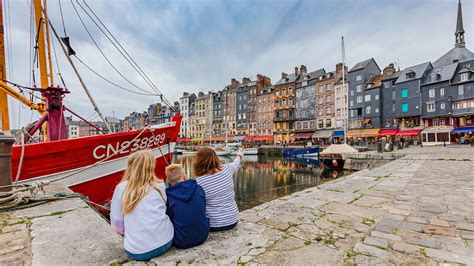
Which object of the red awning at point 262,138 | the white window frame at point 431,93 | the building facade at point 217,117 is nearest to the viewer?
the white window frame at point 431,93

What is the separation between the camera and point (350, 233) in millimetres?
3137

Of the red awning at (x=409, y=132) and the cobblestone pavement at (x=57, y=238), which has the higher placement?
the red awning at (x=409, y=132)

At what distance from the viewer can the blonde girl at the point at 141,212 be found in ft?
7.34

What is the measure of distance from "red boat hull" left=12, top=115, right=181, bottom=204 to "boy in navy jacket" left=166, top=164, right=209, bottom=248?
4.17m

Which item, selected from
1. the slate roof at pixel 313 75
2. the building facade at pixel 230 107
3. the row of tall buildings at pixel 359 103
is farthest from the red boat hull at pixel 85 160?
the building facade at pixel 230 107

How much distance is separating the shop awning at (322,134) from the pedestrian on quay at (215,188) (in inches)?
1790

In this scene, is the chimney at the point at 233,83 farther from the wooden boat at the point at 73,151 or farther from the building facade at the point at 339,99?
the wooden boat at the point at 73,151

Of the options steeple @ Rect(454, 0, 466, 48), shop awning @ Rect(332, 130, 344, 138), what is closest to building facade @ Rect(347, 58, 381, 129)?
shop awning @ Rect(332, 130, 344, 138)

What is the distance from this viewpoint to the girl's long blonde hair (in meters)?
2.25

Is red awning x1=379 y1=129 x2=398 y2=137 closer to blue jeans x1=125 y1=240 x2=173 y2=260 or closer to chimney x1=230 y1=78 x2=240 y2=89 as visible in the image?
chimney x1=230 y1=78 x2=240 y2=89

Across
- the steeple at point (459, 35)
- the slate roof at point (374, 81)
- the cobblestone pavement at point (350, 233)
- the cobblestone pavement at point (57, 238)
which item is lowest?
the cobblestone pavement at point (350, 233)

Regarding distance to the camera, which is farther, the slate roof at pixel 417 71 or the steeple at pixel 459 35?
the steeple at pixel 459 35

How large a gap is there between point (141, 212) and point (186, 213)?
46 centimetres

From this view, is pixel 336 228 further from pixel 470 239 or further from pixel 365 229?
pixel 470 239
